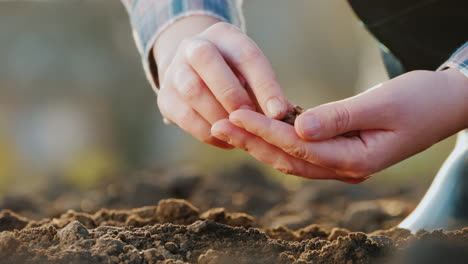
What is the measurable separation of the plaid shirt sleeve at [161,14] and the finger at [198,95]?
0.38 meters

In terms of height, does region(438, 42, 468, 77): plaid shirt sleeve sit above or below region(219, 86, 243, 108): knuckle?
below

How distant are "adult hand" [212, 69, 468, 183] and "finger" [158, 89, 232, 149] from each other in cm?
13

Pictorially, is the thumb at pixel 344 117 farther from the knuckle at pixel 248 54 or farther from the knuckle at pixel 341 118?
the knuckle at pixel 248 54

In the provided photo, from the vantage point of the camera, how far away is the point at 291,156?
1.29 metres

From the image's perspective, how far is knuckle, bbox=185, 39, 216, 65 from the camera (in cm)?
127

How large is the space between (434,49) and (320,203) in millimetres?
1138

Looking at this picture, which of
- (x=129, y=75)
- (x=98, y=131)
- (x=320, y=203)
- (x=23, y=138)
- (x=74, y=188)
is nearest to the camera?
(x=320, y=203)

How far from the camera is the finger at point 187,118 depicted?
1.38 m

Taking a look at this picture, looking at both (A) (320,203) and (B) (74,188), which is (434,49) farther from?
(B) (74,188)

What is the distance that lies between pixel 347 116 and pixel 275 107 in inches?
5.8

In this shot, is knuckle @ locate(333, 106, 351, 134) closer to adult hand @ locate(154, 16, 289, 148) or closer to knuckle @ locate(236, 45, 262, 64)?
adult hand @ locate(154, 16, 289, 148)

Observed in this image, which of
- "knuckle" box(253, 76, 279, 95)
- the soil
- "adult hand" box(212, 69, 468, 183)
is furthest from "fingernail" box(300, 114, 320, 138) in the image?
the soil

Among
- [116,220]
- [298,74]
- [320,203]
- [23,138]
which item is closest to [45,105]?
[23,138]

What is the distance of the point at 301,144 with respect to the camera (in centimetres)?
120
